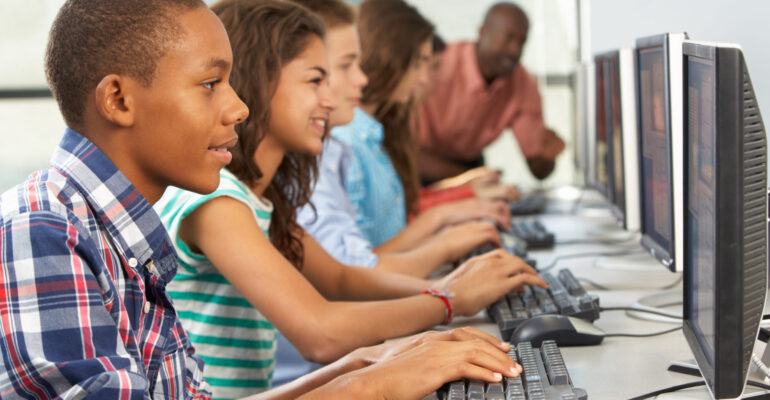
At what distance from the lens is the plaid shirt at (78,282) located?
0.77 metres

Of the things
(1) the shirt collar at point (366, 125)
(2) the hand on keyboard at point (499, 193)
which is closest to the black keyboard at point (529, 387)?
(1) the shirt collar at point (366, 125)

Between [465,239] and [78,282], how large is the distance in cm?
118

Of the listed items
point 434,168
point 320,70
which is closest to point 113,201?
point 320,70

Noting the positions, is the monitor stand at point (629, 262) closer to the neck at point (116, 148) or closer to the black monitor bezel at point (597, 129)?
the black monitor bezel at point (597, 129)

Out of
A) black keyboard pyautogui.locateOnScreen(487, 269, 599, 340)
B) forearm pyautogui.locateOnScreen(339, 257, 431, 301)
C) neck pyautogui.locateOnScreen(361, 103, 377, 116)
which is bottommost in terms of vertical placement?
forearm pyautogui.locateOnScreen(339, 257, 431, 301)

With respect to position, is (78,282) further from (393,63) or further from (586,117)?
(586,117)

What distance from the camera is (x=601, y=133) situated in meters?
2.22

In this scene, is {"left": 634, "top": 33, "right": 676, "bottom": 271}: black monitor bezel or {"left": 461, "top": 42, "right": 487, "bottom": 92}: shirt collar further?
{"left": 461, "top": 42, "right": 487, "bottom": 92}: shirt collar

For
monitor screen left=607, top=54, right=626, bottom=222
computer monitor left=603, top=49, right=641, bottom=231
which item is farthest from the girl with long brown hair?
monitor screen left=607, top=54, right=626, bottom=222

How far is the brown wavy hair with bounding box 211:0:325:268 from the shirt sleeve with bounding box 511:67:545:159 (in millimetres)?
2075

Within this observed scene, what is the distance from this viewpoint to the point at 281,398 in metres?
1.07

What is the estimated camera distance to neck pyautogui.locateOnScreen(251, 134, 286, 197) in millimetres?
1490

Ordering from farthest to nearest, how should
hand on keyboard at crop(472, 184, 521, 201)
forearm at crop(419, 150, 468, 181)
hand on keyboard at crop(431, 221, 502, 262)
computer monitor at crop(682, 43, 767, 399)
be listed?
forearm at crop(419, 150, 468, 181) < hand on keyboard at crop(472, 184, 521, 201) < hand on keyboard at crop(431, 221, 502, 262) < computer monitor at crop(682, 43, 767, 399)

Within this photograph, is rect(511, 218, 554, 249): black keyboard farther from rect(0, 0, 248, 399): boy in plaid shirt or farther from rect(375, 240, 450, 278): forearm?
rect(0, 0, 248, 399): boy in plaid shirt
